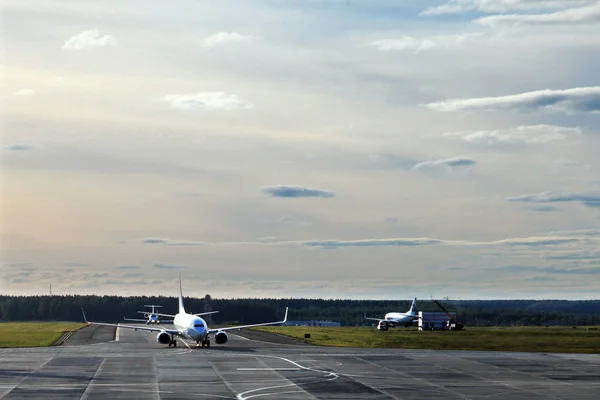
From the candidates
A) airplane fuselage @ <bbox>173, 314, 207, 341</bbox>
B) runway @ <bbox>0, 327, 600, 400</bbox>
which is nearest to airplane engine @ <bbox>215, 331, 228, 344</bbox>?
airplane fuselage @ <bbox>173, 314, 207, 341</bbox>

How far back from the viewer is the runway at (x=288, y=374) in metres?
60.8

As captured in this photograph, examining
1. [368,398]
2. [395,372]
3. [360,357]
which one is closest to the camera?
[368,398]

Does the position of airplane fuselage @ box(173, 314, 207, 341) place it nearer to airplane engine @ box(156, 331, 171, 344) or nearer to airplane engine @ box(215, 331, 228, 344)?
airplane engine @ box(156, 331, 171, 344)

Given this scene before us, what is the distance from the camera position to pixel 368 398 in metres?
58.2

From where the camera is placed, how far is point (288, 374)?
74.0 meters

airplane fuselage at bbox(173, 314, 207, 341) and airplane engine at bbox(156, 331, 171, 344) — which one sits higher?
airplane fuselage at bbox(173, 314, 207, 341)

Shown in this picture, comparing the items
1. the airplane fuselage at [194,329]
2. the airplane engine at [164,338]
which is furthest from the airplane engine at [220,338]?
the airplane engine at [164,338]

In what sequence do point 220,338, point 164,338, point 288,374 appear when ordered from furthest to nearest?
1. point 220,338
2. point 164,338
3. point 288,374

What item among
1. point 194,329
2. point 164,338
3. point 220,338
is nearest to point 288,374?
point 194,329

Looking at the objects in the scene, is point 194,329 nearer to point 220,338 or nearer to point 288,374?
point 220,338

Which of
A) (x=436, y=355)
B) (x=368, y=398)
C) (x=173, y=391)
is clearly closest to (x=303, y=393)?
(x=368, y=398)

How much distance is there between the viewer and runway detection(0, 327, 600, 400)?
60812 mm

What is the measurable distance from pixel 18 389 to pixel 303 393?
19.8m

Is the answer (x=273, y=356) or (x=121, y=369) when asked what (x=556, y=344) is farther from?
(x=121, y=369)
